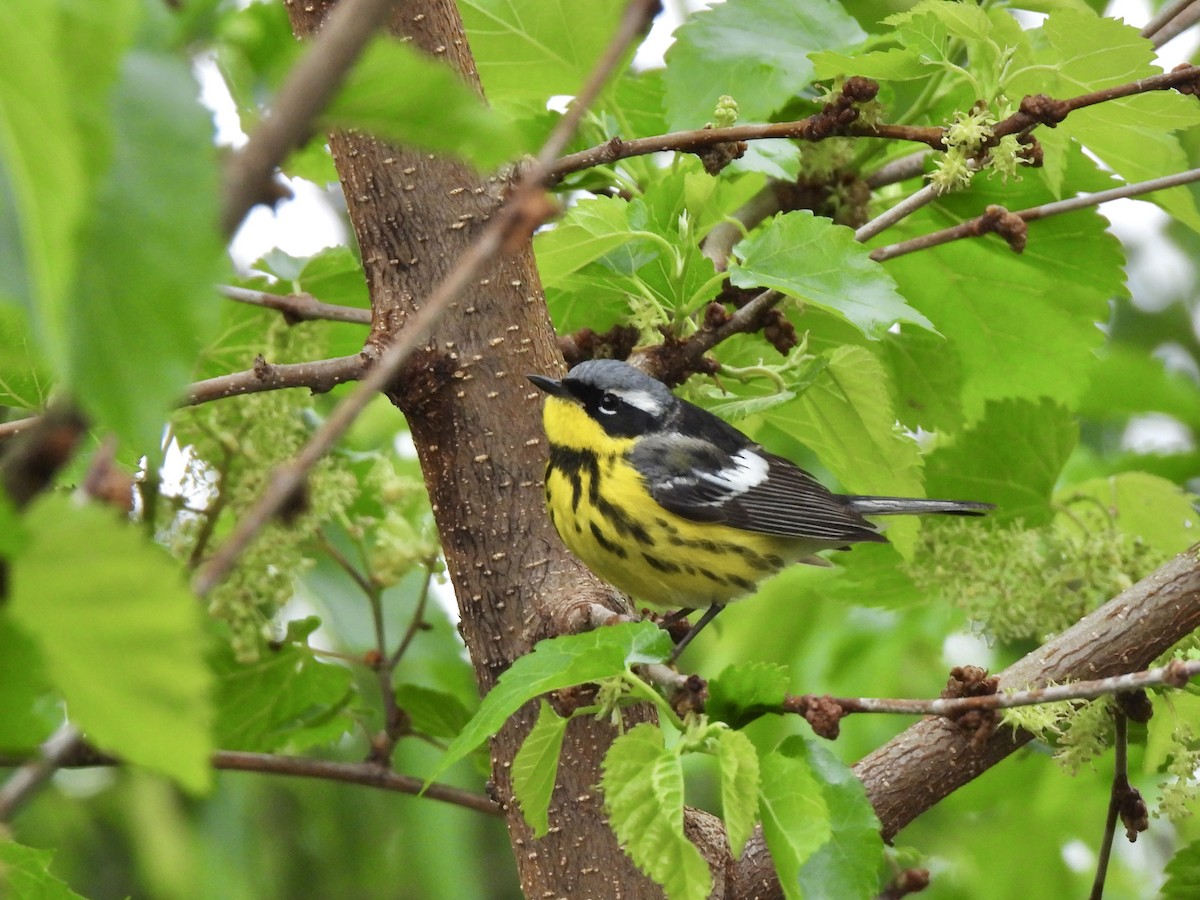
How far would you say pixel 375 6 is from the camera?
0.69 metres

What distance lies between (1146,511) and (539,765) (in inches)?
67.4

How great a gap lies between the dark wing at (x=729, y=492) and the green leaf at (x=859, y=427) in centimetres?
58

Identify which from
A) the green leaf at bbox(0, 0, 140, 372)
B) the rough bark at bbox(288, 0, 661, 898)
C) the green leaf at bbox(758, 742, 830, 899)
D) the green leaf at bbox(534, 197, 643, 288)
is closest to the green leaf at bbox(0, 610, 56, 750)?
the green leaf at bbox(0, 0, 140, 372)

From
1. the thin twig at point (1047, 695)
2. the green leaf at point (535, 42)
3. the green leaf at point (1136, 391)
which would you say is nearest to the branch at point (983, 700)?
the thin twig at point (1047, 695)

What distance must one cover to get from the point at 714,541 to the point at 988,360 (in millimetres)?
786

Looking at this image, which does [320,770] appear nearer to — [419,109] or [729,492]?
[729,492]

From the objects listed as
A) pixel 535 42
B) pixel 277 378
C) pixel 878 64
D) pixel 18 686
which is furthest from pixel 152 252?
pixel 535 42

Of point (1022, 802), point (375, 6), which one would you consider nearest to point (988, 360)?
point (1022, 802)

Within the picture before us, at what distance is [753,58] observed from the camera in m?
2.46

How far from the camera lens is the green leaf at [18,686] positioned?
3.19 feet

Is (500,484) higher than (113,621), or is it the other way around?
(113,621)

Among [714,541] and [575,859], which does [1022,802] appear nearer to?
[714,541]

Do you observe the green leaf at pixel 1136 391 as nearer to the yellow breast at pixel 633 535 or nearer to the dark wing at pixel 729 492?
the dark wing at pixel 729 492

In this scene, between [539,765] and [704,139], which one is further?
[704,139]
